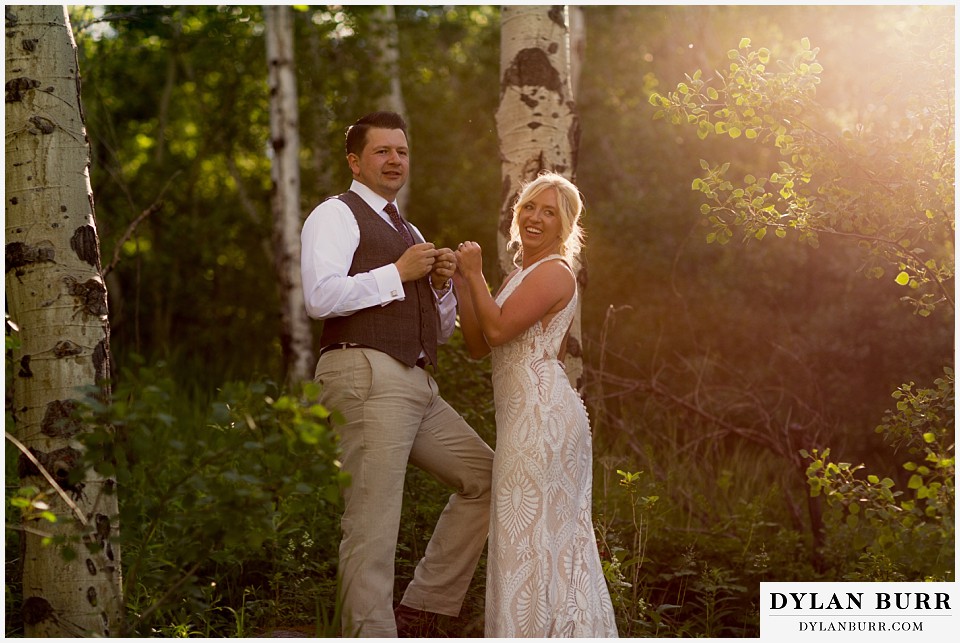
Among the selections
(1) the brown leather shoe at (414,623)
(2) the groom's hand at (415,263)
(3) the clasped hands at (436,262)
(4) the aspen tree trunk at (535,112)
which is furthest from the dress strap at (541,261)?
(1) the brown leather shoe at (414,623)

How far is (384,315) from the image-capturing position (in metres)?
3.91

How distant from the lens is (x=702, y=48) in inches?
447

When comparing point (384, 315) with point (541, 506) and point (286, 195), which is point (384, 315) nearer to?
point (541, 506)

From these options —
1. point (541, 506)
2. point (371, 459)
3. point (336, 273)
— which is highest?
point (336, 273)

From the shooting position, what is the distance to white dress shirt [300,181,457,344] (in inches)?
148

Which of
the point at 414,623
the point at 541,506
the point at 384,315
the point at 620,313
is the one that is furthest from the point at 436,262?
the point at 620,313

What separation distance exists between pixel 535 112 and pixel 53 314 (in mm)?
2609

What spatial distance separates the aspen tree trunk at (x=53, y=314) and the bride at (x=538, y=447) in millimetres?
1479

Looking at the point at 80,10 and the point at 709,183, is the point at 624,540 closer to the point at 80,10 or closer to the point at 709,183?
the point at 709,183

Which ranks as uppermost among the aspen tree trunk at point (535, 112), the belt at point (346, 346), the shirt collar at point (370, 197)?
the aspen tree trunk at point (535, 112)

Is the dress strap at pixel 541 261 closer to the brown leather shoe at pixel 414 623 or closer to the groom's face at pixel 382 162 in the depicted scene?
the groom's face at pixel 382 162

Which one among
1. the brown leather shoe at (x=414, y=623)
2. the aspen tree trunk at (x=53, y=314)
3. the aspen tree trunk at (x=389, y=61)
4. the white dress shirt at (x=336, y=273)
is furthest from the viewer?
the aspen tree trunk at (x=389, y=61)

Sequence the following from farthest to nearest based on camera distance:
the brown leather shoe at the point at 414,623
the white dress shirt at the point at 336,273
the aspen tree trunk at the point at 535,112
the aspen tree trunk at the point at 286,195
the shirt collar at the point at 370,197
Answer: the aspen tree trunk at the point at 286,195 → the aspen tree trunk at the point at 535,112 → the brown leather shoe at the point at 414,623 → the shirt collar at the point at 370,197 → the white dress shirt at the point at 336,273

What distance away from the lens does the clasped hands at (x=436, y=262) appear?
387 cm
